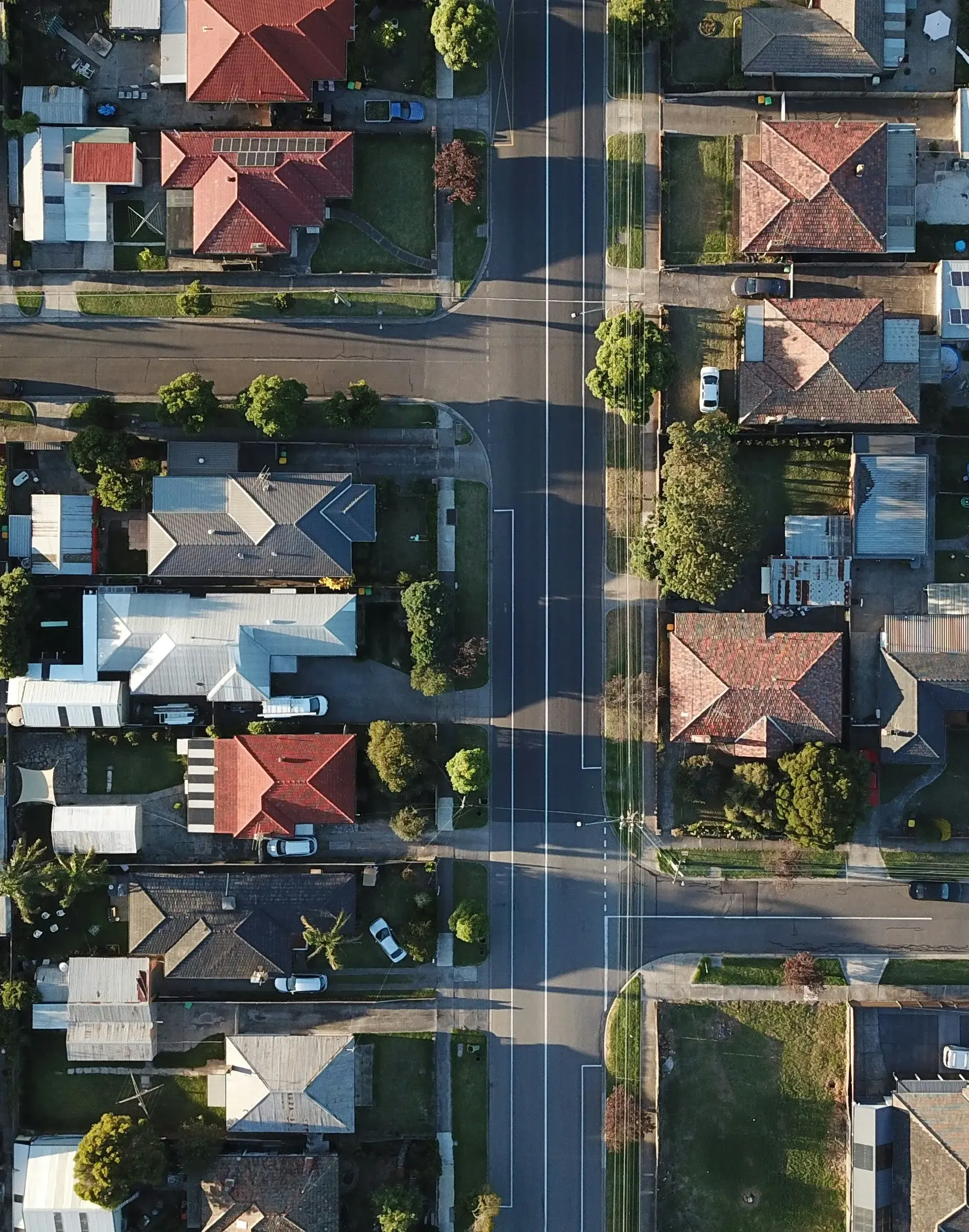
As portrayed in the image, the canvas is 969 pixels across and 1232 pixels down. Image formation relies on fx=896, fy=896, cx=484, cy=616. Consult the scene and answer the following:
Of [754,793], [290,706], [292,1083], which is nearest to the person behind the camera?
[754,793]

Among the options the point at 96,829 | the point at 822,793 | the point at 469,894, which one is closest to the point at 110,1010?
the point at 96,829

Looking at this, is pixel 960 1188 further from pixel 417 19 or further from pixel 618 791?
pixel 417 19

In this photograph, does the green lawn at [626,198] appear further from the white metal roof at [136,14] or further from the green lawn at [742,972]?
the green lawn at [742,972]

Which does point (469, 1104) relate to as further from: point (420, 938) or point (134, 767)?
point (134, 767)

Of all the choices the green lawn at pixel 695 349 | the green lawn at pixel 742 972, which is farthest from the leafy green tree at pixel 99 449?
the green lawn at pixel 742 972

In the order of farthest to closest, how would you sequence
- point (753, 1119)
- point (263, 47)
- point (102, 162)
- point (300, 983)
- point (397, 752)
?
point (753, 1119)
point (300, 983)
point (102, 162)
point (397, 752)
point (263, 47)

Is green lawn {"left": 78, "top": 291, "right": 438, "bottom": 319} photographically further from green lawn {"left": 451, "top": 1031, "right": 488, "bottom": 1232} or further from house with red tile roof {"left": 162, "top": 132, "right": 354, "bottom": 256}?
green lawn {"left": 451, "top": 1031, "right": 488, "bottom": 1232}

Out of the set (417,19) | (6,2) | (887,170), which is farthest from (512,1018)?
(6,2)
